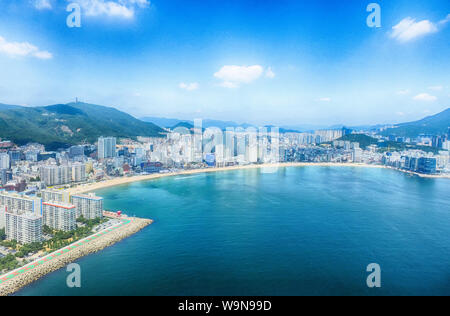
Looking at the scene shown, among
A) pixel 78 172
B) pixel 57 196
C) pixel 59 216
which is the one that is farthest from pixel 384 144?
pixel 59 216

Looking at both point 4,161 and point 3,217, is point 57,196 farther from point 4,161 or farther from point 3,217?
point 4,161

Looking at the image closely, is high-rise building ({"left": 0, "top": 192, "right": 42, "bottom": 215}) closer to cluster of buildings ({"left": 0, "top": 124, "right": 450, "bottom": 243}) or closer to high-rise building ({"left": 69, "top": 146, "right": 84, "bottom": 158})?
cluster of buildings ({"left": 0, "top": 124, "right": 450, "bottom": 243})

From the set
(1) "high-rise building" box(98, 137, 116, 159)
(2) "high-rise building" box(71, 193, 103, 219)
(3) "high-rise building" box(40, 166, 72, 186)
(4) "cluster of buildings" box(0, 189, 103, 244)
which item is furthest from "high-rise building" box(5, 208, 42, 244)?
(1) "high-rise building" box(98, 137, 116, 159)

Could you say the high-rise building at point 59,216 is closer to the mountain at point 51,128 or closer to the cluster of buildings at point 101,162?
the cluster of buildings at point 101,162

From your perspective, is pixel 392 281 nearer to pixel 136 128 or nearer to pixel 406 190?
pixel 406 190

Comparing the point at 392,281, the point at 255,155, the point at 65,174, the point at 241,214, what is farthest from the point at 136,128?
the point at 392,281

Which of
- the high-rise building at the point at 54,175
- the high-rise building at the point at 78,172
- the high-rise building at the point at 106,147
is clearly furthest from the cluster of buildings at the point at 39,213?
the high-rise building at the point at 106,147
